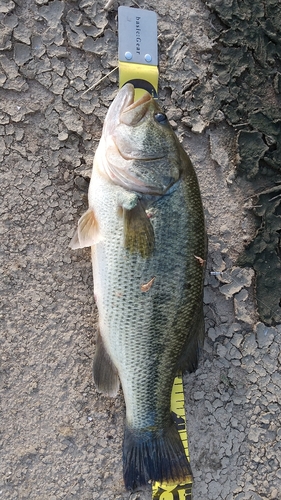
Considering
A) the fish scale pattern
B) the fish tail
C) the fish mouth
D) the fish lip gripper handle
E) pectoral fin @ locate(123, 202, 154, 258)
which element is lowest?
the fish tail

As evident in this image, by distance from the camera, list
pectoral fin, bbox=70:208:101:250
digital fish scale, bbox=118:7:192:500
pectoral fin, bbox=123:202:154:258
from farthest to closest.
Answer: digital fish scale, bbox=118:7:192:500, pectoral fin, bbox=70:208:101:250, pectoral fin, bbox=123:202:154:258

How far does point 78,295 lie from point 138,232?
0.59 meters

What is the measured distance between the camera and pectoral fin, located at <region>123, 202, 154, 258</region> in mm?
1987

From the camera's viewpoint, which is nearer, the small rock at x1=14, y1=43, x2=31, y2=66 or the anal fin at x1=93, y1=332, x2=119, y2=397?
the anal fin at x1=93, y1=332, x2=119, y2=397

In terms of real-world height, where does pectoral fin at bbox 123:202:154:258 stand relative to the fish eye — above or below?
below

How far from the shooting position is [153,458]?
84.3 inches

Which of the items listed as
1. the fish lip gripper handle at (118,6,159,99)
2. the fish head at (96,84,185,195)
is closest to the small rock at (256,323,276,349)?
the fish head at (96,84,185,195)

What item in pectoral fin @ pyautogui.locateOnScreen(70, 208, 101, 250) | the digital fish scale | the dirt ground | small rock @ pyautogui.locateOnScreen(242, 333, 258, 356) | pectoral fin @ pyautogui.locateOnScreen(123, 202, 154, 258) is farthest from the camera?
small rock @ pyautogui.locateOnScreen(242, 333, 258, 356)

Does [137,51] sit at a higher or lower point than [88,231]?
higher

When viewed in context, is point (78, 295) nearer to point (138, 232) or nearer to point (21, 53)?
point (138, 232)

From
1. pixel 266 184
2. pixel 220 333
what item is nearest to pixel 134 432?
pixel 220 333

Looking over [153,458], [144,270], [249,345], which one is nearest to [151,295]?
[144,270]

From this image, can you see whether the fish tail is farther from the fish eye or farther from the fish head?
the fish eye

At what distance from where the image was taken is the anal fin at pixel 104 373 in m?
2.18
